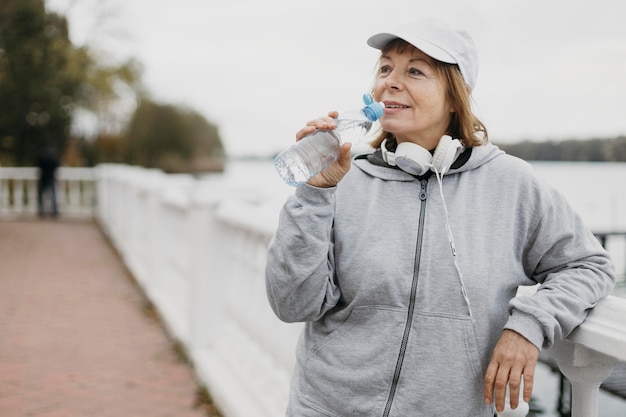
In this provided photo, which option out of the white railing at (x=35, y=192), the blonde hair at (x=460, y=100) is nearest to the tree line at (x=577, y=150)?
the blonde hair at (x=460, y=100)

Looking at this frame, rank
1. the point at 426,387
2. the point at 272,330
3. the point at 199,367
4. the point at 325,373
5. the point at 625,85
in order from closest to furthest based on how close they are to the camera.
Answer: the point at 426,387
the point at 325,373
the point at 625,85
the point at 272,330
the point at 199,367

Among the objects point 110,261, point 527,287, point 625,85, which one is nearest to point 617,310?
point 527,287

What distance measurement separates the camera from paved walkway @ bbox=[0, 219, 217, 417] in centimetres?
469

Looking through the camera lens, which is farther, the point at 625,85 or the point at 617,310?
the point at 625,85

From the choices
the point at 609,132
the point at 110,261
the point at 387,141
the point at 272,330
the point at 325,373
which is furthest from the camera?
the point at 110,261

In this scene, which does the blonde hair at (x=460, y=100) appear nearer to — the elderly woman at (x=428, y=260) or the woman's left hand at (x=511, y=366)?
the elderly woman at (x=428, y=260)

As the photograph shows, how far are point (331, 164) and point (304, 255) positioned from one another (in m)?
0.27

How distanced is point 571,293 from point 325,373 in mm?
733

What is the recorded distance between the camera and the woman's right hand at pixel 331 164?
1940 mm

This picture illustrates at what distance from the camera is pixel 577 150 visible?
2746 mm

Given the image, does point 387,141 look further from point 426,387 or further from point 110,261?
point 110,261

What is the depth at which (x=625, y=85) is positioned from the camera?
10.7 feet

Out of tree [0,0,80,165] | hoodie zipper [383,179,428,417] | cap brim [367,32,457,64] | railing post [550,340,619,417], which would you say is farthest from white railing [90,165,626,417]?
tree [0,0,80,165]

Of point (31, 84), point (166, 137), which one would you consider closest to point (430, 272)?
point (31, 84)
